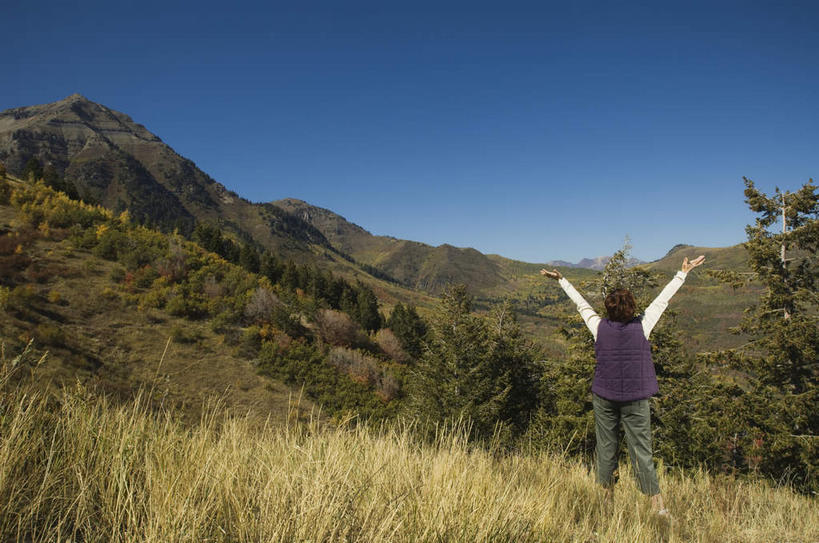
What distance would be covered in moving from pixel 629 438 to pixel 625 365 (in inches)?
27.2

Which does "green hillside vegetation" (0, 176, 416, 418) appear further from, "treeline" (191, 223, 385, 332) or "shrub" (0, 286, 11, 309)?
"treeline" (191, 223, 385, 332)

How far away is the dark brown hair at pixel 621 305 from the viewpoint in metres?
3.32

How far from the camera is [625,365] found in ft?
10.5

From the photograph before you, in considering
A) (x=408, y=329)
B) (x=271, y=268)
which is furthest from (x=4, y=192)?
(x=408, y=329)

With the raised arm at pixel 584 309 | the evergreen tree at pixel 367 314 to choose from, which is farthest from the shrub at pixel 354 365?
the raised arm at pixel 584 309

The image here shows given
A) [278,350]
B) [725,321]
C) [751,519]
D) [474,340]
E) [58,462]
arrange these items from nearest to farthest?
1. [58,462]
2. [751,519]
3. [474,340]
4. [278,350]
5. [725,321]

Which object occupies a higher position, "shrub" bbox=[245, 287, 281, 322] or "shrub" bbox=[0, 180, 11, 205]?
"shrub" bbox=[0, 180, 11, 205]

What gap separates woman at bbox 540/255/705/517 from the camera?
3.19 m

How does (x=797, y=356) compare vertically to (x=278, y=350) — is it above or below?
above

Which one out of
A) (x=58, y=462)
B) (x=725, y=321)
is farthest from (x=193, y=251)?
(x=725, y=321)

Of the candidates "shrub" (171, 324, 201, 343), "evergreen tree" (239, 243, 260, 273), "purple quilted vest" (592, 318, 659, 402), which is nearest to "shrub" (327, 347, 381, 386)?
"shrub" (171, 324, 201, 343)

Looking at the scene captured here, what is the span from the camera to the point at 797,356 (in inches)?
447

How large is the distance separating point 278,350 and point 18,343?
44.7 feet

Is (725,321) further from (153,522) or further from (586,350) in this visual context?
(153,522)
